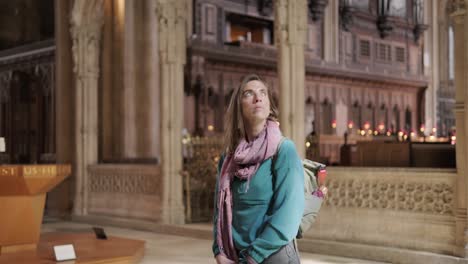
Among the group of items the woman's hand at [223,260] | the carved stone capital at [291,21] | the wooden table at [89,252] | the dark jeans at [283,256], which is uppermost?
the carved stone capital at [291,21]

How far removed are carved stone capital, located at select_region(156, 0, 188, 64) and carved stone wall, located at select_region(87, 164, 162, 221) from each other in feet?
5.95

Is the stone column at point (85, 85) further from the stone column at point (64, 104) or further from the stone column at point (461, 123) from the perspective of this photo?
the stone column at point (461, 123)

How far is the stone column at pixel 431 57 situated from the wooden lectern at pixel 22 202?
46.5ft

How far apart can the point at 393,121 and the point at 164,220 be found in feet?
33.2

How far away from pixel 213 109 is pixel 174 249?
19.3 feet

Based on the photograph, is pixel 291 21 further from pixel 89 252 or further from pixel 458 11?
pixel 89 252

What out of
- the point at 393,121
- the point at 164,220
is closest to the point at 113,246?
the point at 164,220

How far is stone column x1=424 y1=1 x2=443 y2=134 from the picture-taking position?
19375 mm

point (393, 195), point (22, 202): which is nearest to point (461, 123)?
point (393, 195)

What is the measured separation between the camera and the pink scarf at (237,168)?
2391mm

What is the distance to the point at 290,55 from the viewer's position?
861cm

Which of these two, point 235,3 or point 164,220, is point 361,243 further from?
point 235,3

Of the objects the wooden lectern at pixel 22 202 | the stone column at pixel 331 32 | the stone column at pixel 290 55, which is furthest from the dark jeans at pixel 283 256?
the stone column at pixel 331 32

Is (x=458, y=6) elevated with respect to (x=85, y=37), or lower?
lower
